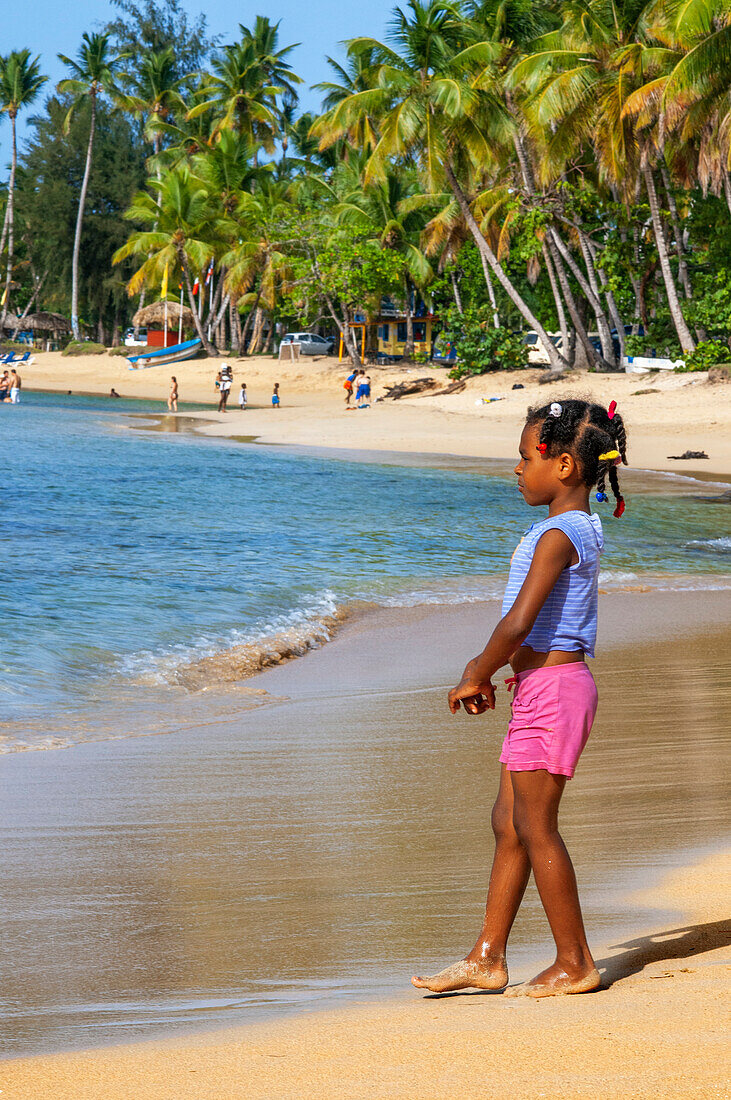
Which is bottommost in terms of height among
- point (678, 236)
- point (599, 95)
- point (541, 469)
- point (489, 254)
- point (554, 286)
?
point (541, 469)

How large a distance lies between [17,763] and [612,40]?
31.5 m

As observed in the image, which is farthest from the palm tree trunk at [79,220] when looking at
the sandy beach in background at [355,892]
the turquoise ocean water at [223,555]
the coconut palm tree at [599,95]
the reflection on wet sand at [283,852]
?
the reflection on wet sand at [283,852]

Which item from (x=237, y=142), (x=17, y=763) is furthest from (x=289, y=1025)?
(x=237, y=142)

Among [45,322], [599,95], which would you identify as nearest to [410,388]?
[599,95]

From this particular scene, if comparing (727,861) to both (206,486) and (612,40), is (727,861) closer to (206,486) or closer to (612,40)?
(206,486)

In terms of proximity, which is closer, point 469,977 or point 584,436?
point 469,977

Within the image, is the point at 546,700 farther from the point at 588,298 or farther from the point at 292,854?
the point at 588,298

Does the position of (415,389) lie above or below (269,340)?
below

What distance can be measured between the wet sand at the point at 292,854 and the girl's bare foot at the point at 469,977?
75 millimetres

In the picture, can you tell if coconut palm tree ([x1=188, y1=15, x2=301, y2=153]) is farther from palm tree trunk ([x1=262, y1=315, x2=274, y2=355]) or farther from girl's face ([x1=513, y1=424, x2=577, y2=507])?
girl's face ([x1=513, y1=424, x2=577, y2=507])

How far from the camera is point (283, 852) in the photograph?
3.61 metres

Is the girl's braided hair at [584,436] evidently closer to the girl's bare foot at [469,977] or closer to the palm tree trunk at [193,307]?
the girl's bare foot at [469,977]

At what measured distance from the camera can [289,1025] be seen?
7.39 feet

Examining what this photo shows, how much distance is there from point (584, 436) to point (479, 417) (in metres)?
29.0
